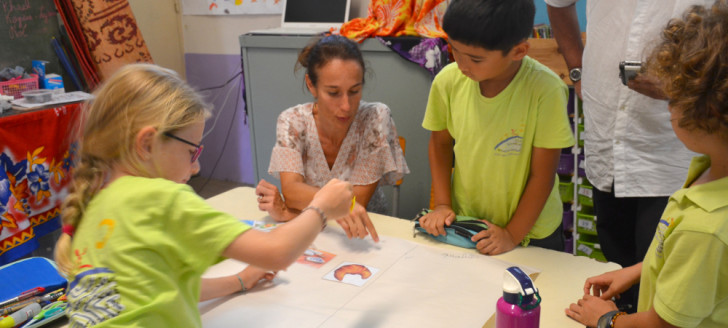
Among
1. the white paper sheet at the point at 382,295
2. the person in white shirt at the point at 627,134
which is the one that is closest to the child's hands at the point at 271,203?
the white paper sheet at the point at 382,295

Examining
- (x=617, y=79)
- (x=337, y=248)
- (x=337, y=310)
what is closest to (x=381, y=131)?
(x=337, y=248)

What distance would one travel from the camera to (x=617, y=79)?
1.42 metres

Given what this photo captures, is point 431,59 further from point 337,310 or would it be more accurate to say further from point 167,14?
point 167,14

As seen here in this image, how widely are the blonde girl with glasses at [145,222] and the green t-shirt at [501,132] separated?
2.05 ft

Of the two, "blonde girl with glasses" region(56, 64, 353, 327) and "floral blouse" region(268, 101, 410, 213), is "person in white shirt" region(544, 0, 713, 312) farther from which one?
"blonde girl with glasses" region(56, 64, 353, 327)

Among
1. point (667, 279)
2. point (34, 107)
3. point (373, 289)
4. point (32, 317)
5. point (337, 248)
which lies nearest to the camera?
point (667, 279)

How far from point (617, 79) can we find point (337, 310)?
3.22 feet

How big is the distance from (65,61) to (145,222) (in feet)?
8.97

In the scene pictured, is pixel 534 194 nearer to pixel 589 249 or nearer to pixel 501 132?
pixel 501 132

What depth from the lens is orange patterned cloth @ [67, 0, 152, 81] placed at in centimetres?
301

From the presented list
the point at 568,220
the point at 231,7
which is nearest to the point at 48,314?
the point at 568,220

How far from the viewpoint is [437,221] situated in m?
1.29

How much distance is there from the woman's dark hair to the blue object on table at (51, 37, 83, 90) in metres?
2.00

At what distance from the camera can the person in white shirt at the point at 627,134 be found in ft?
4.33
